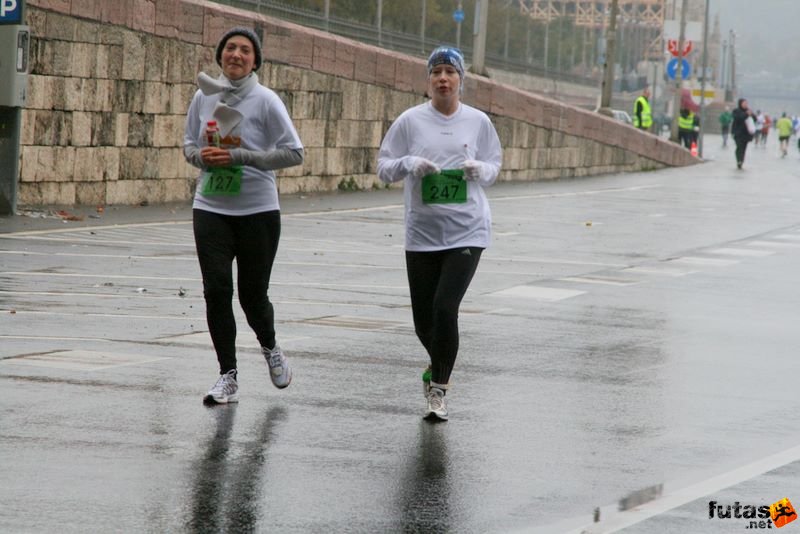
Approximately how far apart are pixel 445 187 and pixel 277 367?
1.19 meters

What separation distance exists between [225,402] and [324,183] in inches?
724

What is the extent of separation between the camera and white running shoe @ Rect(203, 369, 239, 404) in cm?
802

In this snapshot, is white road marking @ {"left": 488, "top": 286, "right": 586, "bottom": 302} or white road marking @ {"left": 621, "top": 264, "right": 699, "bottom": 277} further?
white road marking @ {"left": 621, "top": 264, "right": 699, "bottom": 277}

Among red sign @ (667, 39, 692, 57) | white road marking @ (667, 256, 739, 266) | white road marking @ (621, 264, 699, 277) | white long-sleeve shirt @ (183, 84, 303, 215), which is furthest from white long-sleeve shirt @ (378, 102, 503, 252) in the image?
→ red sign @ (667, 39, 692, 57)

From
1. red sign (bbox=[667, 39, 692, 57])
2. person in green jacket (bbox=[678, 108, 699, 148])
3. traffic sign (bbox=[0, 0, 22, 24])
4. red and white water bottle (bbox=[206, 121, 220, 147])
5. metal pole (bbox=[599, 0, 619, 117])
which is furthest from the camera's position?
red sign (bbox=[667, 39, 692, 57])

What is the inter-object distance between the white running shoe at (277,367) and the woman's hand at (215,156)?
0.92 m

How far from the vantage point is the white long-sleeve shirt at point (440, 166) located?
26.6 feet

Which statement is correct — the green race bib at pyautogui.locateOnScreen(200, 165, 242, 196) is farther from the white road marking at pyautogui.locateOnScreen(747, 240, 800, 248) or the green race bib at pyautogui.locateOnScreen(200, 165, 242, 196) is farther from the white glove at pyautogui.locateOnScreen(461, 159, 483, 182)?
the white road marking at pyautogui.locateOnScreen(747, 240, 800, 248)

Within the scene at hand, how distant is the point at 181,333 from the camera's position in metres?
10.5

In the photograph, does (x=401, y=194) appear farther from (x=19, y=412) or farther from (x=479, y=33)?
(x=19, y=412)

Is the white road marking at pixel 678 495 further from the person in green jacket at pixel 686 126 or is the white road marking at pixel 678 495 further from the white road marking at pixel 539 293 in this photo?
the person in green jacket at pixel 686 126

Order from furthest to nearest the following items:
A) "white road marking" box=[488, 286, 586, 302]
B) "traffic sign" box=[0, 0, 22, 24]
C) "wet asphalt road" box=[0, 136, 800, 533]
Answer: "traffic sign" box=[0, 0, 22, 24] → "white road marking" box=[488, 286, 586, 302] → "wet asphalt road" box=[0, 136, 800, 533]

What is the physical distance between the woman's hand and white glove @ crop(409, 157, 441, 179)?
0.83 m

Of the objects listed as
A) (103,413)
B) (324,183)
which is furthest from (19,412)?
(324,183)
